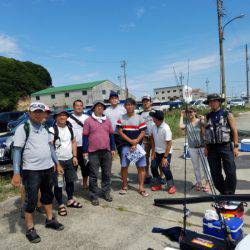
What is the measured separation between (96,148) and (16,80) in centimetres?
4800

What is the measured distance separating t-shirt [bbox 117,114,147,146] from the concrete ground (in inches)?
46.1

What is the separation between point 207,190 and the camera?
19.3ft

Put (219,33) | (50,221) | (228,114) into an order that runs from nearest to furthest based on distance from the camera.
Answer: (50,221)
(228,114)
(219,33)

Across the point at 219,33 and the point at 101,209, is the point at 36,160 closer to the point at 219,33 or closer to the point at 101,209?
the point at 101,209

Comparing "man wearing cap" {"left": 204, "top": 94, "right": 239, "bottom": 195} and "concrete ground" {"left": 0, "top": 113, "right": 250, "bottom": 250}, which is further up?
"man wearing cap" {"left": 204, "top": 94, "right": 239, "bottom": 195}

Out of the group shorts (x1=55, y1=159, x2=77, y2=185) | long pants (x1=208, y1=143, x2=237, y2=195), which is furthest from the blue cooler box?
shorts (x1=55, y1=159, x2=77, y2=185)

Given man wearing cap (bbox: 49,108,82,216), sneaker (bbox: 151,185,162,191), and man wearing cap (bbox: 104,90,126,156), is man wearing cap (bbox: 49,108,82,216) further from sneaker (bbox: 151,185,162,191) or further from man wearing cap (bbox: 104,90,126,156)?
sneaker (bbox: 151,185,162,191)

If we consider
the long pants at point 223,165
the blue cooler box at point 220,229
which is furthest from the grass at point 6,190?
the blue cooler box at point 220,229

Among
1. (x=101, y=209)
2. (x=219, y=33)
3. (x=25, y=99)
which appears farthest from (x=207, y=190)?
(x=25, y=99)

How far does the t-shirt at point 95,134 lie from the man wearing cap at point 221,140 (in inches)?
69.9

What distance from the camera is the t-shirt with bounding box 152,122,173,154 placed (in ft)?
19.4

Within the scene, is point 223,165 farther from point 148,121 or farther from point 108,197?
point 108,197

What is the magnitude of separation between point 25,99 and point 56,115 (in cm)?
4889

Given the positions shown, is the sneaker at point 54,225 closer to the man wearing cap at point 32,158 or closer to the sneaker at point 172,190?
the man wearing cap at point 32,158
